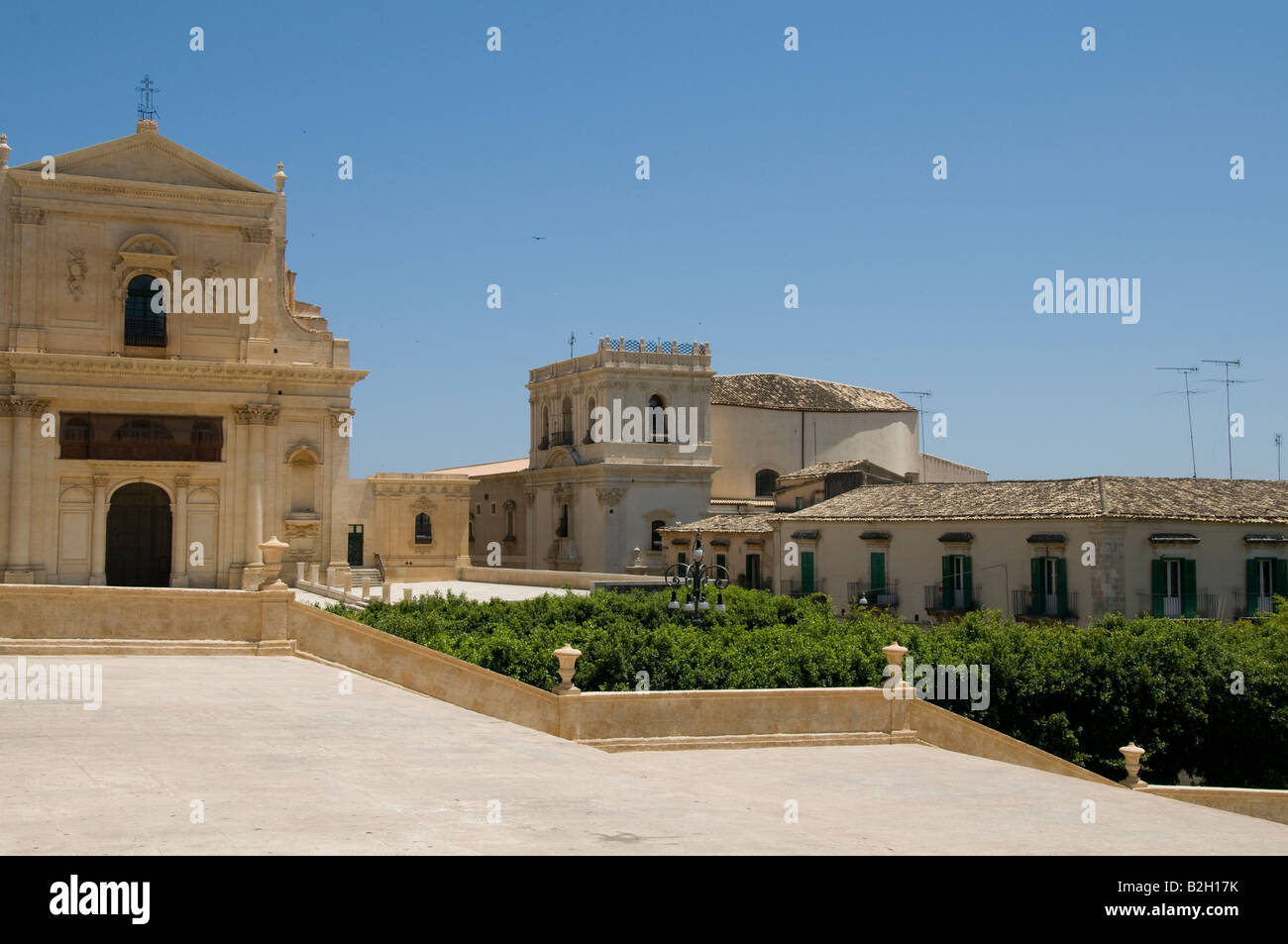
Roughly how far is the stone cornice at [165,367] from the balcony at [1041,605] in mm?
21040

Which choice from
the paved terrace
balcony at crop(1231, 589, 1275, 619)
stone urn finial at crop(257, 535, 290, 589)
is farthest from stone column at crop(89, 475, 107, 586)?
balcony at crop(1231, 589, 1275, 619)

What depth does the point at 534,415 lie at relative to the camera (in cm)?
6341

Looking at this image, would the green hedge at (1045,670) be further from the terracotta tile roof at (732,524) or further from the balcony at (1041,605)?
the terracotta tile roof at (732,524)

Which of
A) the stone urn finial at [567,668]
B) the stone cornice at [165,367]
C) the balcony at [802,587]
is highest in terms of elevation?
the stone cornice at [165,367]

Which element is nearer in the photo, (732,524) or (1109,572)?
(1109,572)

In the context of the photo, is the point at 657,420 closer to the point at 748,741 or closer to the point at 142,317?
the point at 142,317

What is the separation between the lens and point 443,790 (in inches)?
519

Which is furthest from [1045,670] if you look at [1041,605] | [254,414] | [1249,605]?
[254,414]

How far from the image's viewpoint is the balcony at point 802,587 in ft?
141

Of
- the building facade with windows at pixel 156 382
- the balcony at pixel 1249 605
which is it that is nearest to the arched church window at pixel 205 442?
the building facade with windows at pixel 156 382

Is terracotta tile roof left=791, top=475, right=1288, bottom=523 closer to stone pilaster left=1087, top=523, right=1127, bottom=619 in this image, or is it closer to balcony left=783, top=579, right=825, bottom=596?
stone pilaster left=1087, top=523, right=1127, bottom=619

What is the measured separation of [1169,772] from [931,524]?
1272 cm

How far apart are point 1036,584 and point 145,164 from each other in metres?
28.0

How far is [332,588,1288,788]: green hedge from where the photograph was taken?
2498cm
